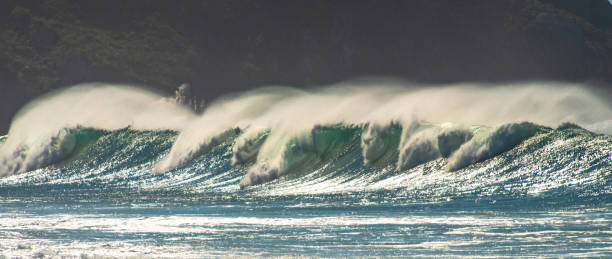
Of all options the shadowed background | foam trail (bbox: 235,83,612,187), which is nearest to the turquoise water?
foam trail (bbox: 235,83,612,187)

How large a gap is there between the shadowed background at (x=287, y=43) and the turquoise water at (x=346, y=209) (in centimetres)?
7561

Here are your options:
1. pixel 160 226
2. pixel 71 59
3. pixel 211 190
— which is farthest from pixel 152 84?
pixel 160 226

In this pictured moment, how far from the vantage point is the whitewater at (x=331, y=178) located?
1041 centimetres

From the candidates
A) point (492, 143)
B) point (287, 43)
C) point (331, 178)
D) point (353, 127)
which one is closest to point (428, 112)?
point (353, 127)

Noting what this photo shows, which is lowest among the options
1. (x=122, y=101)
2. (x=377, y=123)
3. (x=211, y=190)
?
(x=211, y=190)

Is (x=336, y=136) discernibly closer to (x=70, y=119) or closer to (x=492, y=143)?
(x=492, y=143)

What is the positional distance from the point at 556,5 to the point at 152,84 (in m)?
51.3

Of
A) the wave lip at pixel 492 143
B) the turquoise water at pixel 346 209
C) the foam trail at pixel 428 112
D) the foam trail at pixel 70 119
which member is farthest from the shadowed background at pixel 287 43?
the wave lip at pixel 492 143

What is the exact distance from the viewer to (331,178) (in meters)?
17.5

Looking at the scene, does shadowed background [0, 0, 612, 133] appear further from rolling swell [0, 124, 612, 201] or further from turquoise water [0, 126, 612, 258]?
turquoise water [0, 126, 612, 258]

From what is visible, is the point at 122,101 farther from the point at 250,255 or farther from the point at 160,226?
the point at 250,255

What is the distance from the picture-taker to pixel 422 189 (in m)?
14.8

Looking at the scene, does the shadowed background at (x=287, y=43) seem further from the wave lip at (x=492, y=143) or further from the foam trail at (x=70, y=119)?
the wave lip at (x=492, y=143)

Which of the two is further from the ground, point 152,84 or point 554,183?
point 152,84
